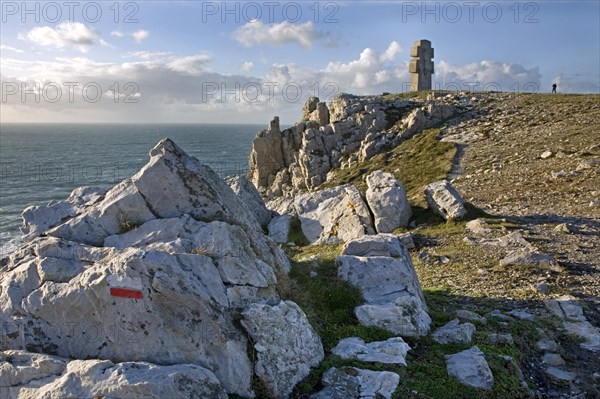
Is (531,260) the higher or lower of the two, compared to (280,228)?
higher

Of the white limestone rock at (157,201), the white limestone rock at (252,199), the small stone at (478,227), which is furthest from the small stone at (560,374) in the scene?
the white limestone rock at (252,199)

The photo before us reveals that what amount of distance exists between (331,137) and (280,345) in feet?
169

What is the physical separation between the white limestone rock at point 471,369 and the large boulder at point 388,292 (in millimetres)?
1321

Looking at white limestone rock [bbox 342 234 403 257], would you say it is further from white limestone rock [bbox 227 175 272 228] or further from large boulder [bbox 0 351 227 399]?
white limestone rock [bbox 227 175 272 228]

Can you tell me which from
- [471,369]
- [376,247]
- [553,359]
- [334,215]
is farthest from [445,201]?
[471,369]

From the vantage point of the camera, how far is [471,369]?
9125mm

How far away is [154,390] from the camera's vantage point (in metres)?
6.69

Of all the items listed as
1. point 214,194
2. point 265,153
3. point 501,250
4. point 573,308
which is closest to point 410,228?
point 501,250

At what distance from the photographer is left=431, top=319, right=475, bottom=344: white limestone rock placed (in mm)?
10586

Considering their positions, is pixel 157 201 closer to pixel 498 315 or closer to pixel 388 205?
pixel 498 315

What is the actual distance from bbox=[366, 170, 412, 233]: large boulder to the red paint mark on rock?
16231 mm

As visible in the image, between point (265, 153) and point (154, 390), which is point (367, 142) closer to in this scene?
point (265, 153)

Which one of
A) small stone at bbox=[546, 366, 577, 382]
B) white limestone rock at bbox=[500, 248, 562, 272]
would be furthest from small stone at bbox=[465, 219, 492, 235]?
small stone at bbox=[546, 366, 577, 382]

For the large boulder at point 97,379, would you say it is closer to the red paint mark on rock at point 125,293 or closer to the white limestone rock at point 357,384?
the red paint mark on rock at point 125,293
